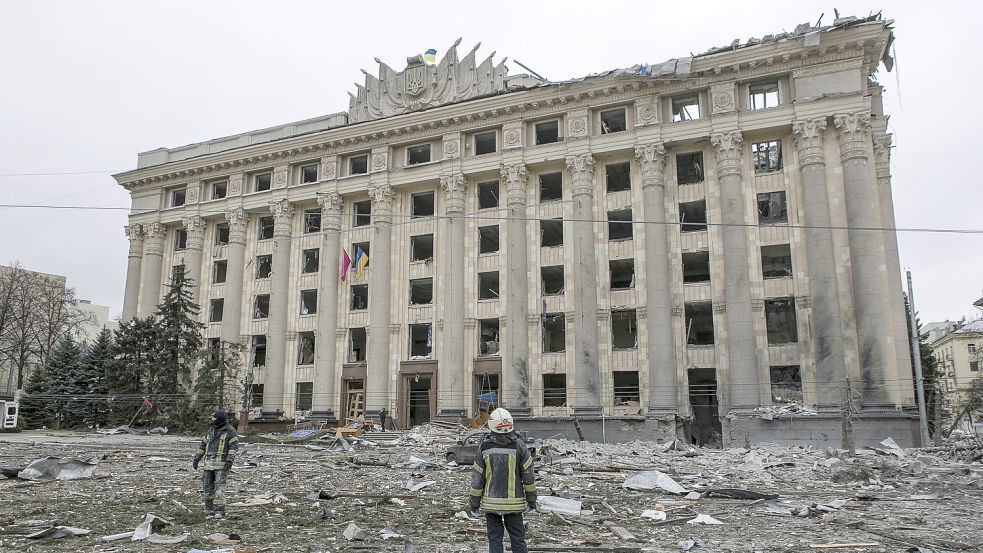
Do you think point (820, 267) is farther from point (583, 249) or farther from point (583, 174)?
point (583, 174)

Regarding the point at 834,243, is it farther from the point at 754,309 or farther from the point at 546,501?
the point at 546,501

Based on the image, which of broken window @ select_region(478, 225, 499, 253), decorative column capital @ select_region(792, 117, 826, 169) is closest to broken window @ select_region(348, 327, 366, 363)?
broken window @ select_region(478, 225, 499, 253)

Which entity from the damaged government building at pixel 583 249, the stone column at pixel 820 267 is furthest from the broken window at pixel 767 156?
the stone column at pixel 820 267

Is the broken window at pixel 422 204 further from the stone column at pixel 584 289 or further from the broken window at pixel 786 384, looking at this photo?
the broken window at pixel 786 384

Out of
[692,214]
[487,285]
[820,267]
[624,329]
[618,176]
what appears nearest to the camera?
[820,267]

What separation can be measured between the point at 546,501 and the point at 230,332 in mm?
34106

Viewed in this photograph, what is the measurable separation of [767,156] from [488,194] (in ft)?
48.6

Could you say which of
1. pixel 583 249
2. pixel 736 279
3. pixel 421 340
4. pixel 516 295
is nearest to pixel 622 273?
pixel 583 249

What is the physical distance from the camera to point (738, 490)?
49.9 feet

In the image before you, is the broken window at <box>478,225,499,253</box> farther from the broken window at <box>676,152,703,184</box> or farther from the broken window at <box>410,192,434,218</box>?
the broken window at <box>676,152,703,184</box>

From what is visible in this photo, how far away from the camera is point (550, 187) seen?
38750 millimetres

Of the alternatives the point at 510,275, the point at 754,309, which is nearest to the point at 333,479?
the point at 510,275

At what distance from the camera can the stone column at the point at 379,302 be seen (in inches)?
1521

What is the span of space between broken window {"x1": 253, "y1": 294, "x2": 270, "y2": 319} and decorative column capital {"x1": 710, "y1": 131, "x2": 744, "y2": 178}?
2751 centimetres
